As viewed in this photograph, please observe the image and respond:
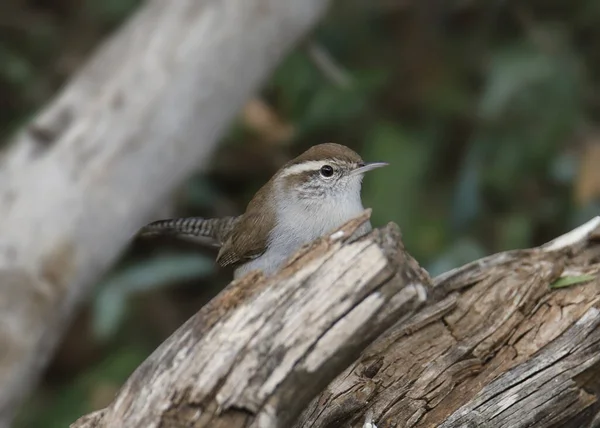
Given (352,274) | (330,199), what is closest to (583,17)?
(330,199)

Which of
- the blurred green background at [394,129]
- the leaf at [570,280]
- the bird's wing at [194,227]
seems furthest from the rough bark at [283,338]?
the blurred green background at [394,129]

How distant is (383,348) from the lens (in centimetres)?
301

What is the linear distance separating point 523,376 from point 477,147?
2641 millimetres

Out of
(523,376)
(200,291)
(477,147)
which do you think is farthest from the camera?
(200,291)

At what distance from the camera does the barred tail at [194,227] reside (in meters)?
3.92

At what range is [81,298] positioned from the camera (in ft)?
15.0

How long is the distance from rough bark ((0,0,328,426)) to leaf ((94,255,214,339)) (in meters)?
0.47

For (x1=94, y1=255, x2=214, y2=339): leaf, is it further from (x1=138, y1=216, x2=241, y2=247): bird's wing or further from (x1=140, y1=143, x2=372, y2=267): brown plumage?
(x1=140, y1=143, x2=372, y2=267): brown plumage

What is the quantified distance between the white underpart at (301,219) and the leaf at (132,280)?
63.0 inches

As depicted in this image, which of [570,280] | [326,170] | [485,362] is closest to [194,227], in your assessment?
[326,170]

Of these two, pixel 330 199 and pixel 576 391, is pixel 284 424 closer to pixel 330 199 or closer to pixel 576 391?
pixel 576 391

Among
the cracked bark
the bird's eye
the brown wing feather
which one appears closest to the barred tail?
the brown wing feather

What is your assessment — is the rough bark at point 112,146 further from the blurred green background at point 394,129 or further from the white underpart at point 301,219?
the white underpart at point 301,219

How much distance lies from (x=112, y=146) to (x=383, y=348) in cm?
210
